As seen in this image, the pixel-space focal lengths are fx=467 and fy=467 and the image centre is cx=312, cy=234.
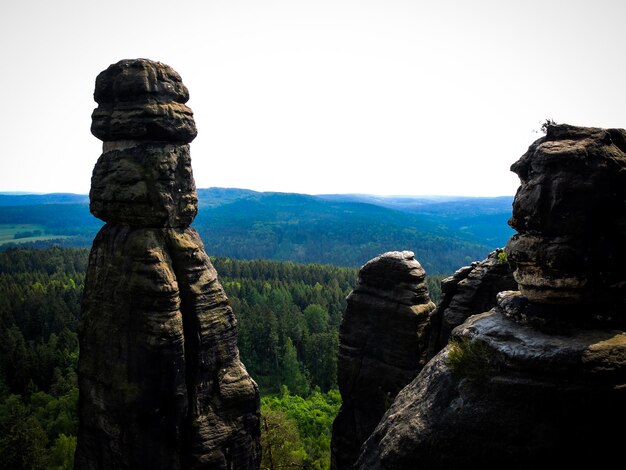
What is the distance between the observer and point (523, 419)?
916cm

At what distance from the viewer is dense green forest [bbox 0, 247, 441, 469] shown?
154 feet

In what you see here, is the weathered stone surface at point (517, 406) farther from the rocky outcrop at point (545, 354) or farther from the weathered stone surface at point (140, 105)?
the weathered stone surface at point (140, 105)

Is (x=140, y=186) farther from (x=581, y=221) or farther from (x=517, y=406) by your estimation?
(x=517, y=406)

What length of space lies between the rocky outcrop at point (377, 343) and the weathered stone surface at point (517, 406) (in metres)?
13.9

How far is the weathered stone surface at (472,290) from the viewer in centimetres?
2061

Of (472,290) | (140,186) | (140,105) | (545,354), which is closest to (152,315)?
(140,186)

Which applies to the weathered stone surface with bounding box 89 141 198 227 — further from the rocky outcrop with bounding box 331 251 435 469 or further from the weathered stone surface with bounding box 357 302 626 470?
the weathered stone surface with bounding box 357 302 626 470

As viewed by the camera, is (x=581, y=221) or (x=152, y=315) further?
(x=152, y=315)

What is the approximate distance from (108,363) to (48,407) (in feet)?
172

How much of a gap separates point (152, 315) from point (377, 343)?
11907 millimetres

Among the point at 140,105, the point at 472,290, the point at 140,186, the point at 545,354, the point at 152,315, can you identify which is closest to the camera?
the point at 545,354

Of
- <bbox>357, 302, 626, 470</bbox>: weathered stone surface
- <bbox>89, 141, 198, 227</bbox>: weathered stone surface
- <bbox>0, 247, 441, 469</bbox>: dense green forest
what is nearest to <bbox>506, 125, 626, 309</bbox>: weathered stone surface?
<bbox>357, 302, 626, 470</bbox>: weathered stone surface

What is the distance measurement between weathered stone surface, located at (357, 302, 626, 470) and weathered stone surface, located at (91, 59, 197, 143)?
19.5m

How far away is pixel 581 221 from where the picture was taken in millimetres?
10078
